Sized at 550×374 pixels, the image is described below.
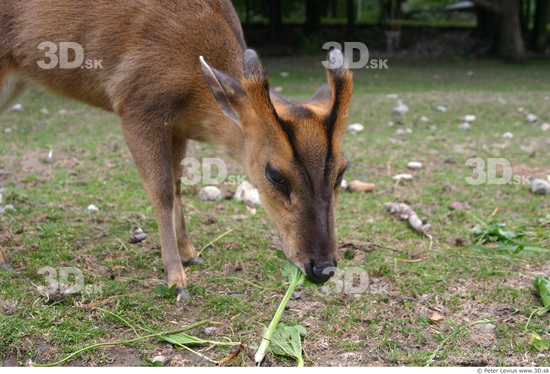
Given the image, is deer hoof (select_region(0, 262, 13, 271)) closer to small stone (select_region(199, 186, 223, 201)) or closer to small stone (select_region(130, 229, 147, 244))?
small stone (select_region(130, 229, 147, 244))

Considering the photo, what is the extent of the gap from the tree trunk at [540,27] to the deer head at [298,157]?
21.8 meters

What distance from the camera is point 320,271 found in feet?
9.41

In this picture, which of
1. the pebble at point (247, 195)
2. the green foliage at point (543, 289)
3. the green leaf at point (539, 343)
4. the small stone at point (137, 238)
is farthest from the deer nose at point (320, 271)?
the pebble at point (247, 195)

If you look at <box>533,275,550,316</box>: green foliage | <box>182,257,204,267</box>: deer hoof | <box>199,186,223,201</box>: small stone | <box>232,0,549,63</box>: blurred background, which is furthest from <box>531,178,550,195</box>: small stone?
<box>232,0,549,63</box>: blurred background

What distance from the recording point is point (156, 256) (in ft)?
13.9

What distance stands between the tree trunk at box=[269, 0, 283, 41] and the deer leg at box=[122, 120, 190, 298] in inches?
746

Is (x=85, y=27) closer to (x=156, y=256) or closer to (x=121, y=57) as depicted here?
(x=121, y=57)

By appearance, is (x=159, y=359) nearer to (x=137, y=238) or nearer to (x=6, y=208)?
(x=137, y=238)

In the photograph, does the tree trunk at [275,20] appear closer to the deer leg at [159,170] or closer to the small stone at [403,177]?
the small stone at [403,177]

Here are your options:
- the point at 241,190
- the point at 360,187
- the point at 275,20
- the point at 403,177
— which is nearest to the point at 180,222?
the point at 241,190

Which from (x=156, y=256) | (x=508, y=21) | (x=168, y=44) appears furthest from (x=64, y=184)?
(x=508, y=21)

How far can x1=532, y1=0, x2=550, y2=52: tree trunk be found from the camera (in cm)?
2175

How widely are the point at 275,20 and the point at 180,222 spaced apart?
63.1ft
